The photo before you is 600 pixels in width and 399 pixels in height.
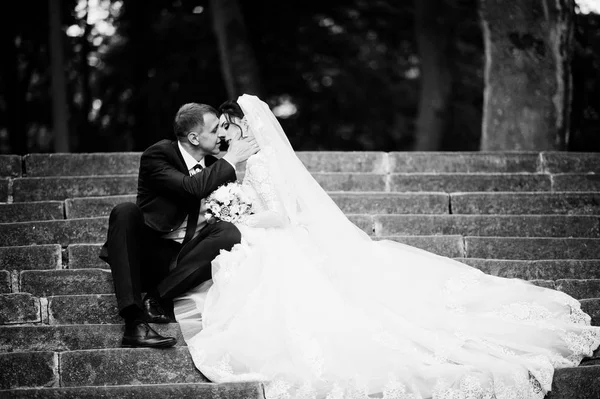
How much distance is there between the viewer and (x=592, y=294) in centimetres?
601

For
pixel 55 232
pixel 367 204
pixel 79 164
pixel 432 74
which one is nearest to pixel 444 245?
pixel 367 204

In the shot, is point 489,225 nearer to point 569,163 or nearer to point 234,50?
point 569,163

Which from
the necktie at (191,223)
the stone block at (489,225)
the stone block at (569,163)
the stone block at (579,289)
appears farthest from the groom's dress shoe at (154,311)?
the stone block at (569,163)

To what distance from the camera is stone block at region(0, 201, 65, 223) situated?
24.4 feet

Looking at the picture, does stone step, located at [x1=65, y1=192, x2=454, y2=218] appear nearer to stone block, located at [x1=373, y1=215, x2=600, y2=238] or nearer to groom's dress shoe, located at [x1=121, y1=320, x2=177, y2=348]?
stone block, located at [x1=373, y1=215, x2=600, y2=238]

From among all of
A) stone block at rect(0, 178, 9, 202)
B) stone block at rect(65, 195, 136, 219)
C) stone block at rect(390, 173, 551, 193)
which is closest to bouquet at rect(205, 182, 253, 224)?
stone block at rect(65, 195, 136, 219)

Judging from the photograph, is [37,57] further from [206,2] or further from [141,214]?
[141,214]

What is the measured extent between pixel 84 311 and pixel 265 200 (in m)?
1.45

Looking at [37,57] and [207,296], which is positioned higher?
[37,57]

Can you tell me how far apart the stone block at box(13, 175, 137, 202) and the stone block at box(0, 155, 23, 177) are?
0.26 m

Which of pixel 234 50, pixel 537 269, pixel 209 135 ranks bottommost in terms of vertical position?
pixel 537 269

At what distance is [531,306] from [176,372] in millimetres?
2336

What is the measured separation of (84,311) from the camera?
5.69 meters

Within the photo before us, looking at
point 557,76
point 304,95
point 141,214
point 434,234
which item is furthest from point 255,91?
point 141,214
